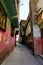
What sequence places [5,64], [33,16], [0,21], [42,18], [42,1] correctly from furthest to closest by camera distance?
[33,16] < [42,1] < [42,18] < [5,64] < [0,21]

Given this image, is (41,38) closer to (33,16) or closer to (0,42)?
(33,16)

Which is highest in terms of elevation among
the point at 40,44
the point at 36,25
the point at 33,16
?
A: the point at 33,16

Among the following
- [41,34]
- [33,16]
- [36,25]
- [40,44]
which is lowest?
[40,44]

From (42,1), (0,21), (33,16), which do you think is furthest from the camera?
(33,16)

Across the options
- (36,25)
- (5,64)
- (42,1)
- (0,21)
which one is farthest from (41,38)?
(0,21)

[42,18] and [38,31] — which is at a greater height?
[42,18]

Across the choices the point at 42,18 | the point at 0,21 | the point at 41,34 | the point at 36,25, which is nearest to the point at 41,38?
the point at 41,34

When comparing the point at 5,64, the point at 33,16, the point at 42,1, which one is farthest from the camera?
the point at 33,16

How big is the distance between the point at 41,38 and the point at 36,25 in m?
1.28

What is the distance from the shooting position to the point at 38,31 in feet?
44.0

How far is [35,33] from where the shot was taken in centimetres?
1351

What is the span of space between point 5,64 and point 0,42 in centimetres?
143

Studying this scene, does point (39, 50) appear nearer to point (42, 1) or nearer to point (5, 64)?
point (42, 1)

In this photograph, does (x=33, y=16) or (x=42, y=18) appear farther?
(x=33, y=16)
